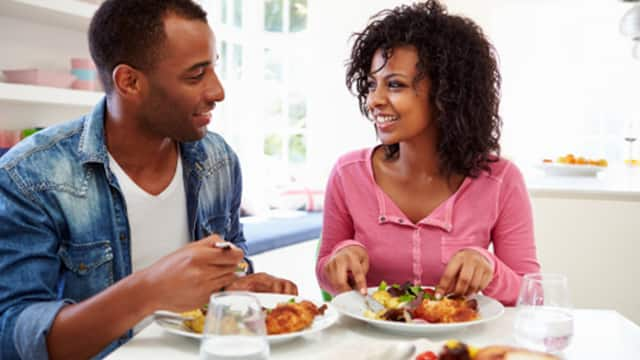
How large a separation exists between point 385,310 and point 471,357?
14.8 inches

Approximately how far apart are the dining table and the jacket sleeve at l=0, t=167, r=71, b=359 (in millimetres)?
206

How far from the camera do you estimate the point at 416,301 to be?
1.29m

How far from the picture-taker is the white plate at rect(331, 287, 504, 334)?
1.19 m

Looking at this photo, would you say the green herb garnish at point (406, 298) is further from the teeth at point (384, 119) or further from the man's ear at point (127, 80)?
the man's ear at point (127, 80)

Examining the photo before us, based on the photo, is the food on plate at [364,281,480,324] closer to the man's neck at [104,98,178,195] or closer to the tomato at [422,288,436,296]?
the tomato at [422,288,436,296]

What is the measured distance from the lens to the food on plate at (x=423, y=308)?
122 centimetres

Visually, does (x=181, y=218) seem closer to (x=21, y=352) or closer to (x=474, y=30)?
(x=21, y=352)

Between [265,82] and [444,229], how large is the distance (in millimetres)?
3530

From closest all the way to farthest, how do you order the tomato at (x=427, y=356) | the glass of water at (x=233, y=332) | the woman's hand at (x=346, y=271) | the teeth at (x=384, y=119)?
the glass of water at (x=233, y=332), the tomato at (x=427, y=356), the woman's hand at (x=346, y=271), the teeth at (x=384, y=119)

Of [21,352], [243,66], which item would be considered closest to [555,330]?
[21,352]

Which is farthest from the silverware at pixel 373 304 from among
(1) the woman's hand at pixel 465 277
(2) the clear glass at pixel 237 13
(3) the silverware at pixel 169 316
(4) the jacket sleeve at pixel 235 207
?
(2) the clear glass at pixel 237 13

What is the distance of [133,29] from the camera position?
63.6 inches

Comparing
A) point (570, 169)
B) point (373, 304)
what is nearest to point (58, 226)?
point (373, 304)

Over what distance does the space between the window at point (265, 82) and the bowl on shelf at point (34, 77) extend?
1734 millimetres
